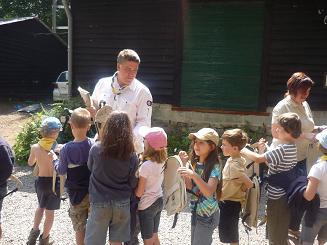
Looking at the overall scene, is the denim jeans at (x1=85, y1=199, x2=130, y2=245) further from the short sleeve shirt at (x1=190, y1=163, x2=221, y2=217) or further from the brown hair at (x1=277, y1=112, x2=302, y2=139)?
the brown hair at (x1=277, y1=112, x2=302, y2=139)

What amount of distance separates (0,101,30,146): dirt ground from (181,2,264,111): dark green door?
498cm

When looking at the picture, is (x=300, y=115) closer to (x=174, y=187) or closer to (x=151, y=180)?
(x=174, y=187)

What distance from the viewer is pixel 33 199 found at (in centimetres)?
580

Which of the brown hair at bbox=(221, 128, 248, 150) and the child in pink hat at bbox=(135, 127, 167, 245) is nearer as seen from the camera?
the child in pink hat at bbox=(135, 127, 167, 245)

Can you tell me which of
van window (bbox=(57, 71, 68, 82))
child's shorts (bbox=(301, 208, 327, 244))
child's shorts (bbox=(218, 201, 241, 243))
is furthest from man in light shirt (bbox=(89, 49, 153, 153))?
van window (bbox=(57, 71, 68, 82))

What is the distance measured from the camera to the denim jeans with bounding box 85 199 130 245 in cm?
314

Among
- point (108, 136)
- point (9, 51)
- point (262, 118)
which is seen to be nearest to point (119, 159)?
point (108, 136)

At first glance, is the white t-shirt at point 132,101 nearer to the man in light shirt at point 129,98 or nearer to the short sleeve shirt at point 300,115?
the man in light shirt at point 129,98

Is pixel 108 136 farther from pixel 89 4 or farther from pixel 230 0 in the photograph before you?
pixel 89 4

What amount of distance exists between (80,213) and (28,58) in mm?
18277

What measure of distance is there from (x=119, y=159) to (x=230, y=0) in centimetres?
596

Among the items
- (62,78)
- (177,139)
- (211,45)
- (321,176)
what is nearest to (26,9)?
(62,78)

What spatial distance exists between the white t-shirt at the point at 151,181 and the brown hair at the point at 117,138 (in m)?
0.23

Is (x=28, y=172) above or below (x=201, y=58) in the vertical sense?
below
